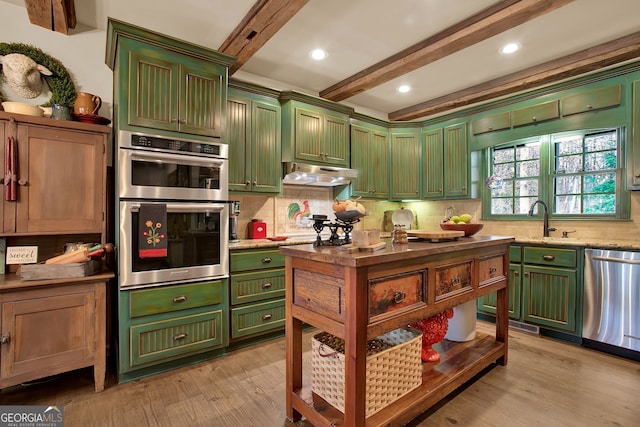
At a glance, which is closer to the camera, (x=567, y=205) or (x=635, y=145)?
(x=635, y=145)

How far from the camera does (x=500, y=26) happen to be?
7.88 ft

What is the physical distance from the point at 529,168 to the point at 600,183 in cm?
71

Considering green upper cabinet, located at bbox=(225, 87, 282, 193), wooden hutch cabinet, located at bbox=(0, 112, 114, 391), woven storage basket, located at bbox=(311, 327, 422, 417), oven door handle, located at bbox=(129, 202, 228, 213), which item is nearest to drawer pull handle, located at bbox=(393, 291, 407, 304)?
woven storage basket, located at bbox=(311, 327, 422, 417)

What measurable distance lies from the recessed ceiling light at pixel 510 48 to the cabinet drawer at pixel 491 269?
6.61ft

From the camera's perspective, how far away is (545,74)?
3.25 metres

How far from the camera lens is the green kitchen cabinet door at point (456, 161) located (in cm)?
417

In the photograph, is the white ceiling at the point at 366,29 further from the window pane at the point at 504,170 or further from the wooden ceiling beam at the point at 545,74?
the window pane at the point at 504,170

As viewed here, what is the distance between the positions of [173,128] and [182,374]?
1.91 m

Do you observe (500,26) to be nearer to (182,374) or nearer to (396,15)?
(396,15)

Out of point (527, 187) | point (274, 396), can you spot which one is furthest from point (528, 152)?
point (274, 396)

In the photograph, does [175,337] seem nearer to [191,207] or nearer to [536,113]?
[191,207]

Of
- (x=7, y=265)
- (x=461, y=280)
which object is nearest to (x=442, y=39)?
(x=461, y=280)

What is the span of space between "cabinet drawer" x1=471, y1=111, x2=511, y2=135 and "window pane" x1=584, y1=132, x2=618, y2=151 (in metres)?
0.80

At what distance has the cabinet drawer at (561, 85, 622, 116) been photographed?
3006 millimetres
